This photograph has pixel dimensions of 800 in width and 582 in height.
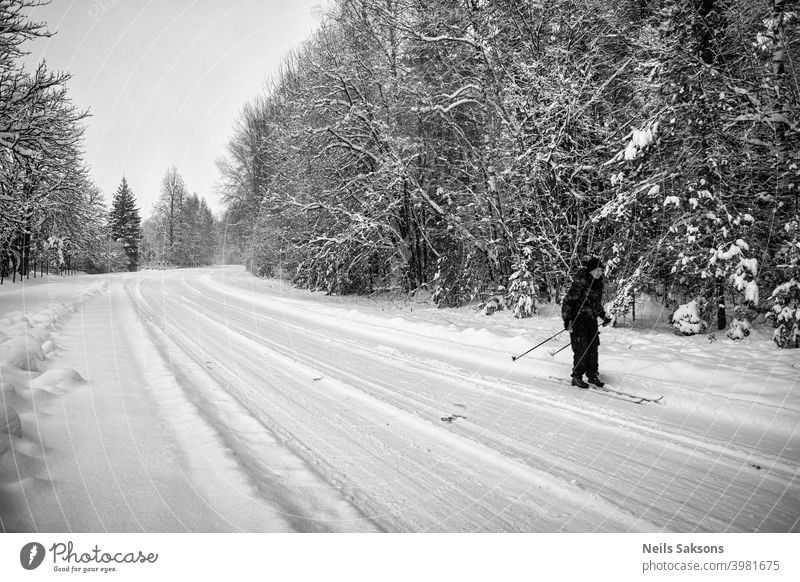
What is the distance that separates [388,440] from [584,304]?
145 inches

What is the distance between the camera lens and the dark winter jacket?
5.44 m

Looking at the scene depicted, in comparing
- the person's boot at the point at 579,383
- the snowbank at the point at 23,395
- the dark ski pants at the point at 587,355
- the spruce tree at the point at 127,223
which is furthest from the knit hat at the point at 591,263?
the spruce tree at the point at 127,223

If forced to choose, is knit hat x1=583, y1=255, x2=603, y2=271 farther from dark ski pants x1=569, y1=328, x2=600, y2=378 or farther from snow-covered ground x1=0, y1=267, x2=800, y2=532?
snow-covered ground x1=0, y1=267, x2=800, y2=532

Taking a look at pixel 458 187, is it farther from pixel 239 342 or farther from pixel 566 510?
pixel 566 510

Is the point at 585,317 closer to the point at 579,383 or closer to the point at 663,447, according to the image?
the point at 579,383

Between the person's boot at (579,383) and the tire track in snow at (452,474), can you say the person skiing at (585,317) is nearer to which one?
the person's boot at (579,383)

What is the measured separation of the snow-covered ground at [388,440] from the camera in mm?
2252

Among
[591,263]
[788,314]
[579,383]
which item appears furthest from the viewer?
[788,314]

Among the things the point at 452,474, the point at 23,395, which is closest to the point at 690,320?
the point at 452,474
